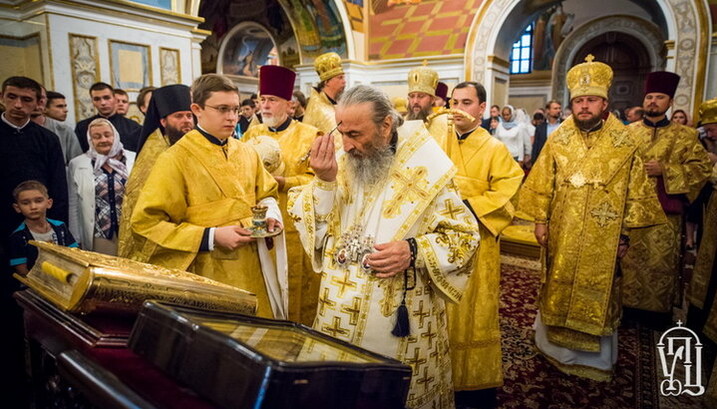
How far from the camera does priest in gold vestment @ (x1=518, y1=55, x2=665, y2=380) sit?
3.36m

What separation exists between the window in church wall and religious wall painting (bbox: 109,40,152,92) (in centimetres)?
1578

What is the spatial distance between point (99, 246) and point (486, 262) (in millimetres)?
2869

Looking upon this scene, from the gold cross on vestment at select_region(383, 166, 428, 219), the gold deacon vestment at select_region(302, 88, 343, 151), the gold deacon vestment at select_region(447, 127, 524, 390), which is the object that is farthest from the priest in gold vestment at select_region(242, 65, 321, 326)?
the gold cross on vestment at select_region(383, 166, 428, 219)

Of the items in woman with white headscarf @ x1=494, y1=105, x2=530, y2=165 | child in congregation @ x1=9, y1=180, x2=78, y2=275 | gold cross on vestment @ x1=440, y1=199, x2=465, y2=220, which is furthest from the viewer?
woman with white headscarf @ x1=494, y1=105, x2=530, y2=165

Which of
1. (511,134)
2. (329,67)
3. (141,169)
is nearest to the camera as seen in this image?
(141,169)

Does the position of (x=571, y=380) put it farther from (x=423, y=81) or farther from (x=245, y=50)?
(x=245, y=50)

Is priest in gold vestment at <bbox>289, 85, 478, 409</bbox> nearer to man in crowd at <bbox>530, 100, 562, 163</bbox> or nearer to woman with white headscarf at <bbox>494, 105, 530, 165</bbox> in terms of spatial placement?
man in crowd at <bbox>530, 100, 562, 163</bbox>

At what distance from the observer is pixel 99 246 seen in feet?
11.7

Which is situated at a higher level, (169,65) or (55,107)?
(169,65)

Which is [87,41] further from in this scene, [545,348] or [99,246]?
[545,348]

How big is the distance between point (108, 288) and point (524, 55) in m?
20.6

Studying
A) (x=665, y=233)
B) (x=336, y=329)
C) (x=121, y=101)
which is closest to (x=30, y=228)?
(x=336, y=329)

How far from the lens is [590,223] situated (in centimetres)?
344

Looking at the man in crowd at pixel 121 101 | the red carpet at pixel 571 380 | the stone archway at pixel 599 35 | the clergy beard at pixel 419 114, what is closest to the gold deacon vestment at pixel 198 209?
the clergy beard at pixel 419 114
